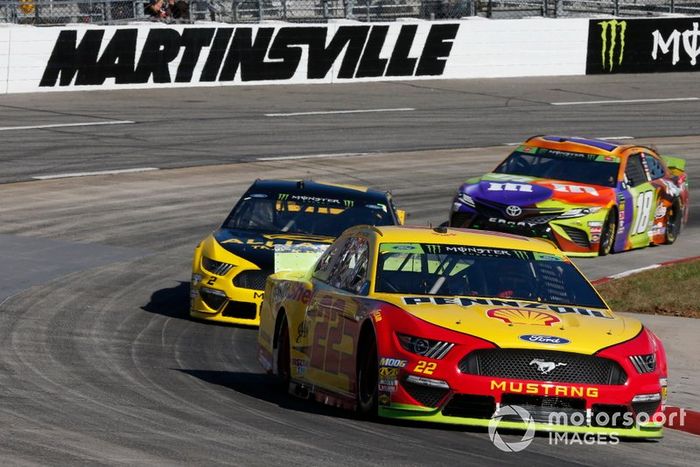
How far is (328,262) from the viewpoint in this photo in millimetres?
10742

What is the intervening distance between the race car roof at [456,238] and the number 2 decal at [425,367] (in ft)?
5.17

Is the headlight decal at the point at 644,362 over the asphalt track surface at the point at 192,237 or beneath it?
over

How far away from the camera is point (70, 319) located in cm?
1362

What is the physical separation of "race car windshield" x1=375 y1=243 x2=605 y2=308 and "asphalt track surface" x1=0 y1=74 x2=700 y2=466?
1.05m

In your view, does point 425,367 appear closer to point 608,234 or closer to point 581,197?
point 581,197

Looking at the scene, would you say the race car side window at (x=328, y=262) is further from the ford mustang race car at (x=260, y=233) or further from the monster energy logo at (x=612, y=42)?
the monster energy logo at (x=612, y=42)

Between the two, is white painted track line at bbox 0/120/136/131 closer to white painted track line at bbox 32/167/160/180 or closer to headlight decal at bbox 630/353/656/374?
white painted track line at bbox 32/167/160/180

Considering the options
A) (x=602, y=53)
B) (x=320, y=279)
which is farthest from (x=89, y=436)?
(x=602, y=53)

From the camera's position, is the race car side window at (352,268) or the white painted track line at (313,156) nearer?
the race car side window at (352,268)

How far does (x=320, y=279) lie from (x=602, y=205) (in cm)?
898

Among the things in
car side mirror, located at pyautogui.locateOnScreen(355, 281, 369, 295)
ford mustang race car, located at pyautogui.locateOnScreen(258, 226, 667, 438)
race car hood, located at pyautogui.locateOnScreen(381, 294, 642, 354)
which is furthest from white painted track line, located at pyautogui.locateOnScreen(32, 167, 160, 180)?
race car hood, located at pyautogui.locateOnScreen(381, 294, 642, 354)

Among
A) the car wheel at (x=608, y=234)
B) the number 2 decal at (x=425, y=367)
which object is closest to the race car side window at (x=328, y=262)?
the number 2 decal at (x=425, y=367)

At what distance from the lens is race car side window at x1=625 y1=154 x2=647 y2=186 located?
19.8 m

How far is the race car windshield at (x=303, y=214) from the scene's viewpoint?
15.1 m
